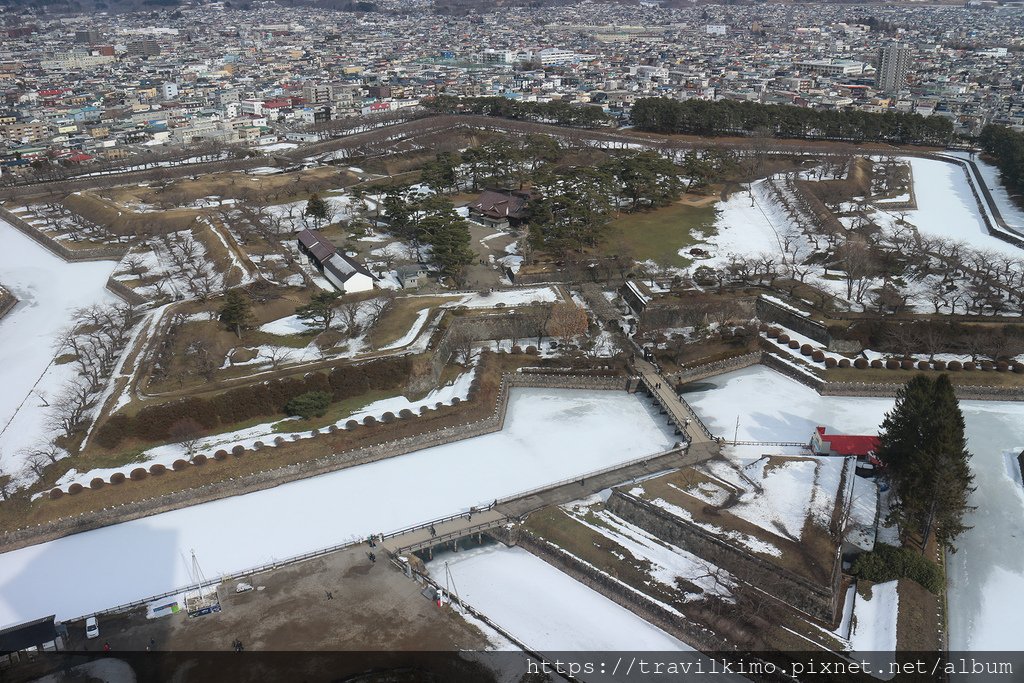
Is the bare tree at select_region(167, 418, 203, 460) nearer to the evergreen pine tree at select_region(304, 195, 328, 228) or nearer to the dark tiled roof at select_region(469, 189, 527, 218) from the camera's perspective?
the evergreen pine tree at select_region(304, 195, 328, 228)

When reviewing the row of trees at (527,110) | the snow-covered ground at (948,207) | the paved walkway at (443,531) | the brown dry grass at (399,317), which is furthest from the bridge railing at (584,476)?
the row of trees at (527,110)

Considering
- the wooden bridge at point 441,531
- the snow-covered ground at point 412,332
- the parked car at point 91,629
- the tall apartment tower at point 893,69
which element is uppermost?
the tall apartment tower at point 893,69

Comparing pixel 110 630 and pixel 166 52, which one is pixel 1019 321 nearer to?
pixel 110 630

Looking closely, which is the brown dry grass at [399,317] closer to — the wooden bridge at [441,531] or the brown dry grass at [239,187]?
the wooden bridge at [441,531]

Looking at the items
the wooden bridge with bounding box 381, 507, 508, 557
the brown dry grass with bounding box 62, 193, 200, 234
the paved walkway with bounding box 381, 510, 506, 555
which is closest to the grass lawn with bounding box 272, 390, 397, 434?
the wooden bridge with bounding box 381, 507, 508, 557

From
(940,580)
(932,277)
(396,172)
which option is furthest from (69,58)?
(940,580)

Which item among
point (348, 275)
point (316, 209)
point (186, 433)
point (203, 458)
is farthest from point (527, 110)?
point (203, 458)
